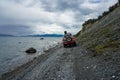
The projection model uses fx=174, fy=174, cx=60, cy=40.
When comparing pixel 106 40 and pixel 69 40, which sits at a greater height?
pixel 106 40

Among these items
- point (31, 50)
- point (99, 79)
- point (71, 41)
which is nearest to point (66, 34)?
point (71, 41)

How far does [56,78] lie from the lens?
11.3 metres

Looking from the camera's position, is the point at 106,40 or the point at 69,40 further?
the point at 69,40

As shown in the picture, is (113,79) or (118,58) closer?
(113,79)

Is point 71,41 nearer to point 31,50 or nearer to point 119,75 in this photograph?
point 31,50

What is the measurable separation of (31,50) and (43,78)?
127 feet

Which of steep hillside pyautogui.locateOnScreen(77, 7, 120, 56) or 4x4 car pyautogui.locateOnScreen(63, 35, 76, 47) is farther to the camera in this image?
4x4 car pyautogui.locateOnScreen(63, 35, 76, 47)

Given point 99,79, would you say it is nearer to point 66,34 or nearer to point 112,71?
point 112,71

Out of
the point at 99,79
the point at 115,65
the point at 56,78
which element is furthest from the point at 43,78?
the point at 115,65

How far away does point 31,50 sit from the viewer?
1973 inches

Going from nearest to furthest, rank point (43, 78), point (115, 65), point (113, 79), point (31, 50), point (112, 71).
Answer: point (113, 79), point (112, 71), point (115, 65), point (43, 78), point (31, 50)

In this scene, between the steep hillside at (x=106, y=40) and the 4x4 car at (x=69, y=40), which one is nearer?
the steep hillside at (x=106, y=40)

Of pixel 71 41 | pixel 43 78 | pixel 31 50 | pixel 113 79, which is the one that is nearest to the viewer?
pixel 113 79

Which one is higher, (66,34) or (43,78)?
(66,34)
